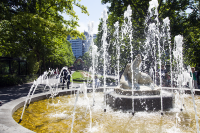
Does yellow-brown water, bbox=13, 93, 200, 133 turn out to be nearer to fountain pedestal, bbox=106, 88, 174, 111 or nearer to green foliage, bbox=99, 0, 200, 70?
fountain pedestal, bbox=106, 88, 174, 111

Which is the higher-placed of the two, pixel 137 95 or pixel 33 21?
pixel 33 21

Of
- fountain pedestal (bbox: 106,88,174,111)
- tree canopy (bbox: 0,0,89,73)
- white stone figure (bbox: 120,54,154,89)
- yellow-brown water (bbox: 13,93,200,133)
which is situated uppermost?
tree canopy (bbox: 0,0,89,73)

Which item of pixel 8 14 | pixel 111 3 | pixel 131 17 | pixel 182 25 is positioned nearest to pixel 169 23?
pixel 182 25

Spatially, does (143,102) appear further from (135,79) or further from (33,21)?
(33,21)

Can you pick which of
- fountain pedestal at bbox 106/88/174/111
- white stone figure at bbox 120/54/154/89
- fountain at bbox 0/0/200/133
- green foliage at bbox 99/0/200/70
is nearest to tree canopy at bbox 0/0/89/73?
green foliage at bbox 99/0/200/70

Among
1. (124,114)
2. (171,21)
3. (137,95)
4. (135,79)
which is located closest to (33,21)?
(135,79)

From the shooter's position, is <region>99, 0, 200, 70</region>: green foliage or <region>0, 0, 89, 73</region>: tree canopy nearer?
<region>0, 0, 89, 73</region>: tree canopy

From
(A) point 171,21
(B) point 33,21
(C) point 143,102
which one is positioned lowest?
(C) point 143,102

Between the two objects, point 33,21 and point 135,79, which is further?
point 33,21

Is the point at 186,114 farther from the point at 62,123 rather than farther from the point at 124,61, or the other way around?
the point at 124,61

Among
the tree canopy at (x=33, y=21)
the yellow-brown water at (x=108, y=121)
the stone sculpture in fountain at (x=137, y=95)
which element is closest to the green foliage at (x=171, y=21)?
the tree canopy at (x=33, y=21)

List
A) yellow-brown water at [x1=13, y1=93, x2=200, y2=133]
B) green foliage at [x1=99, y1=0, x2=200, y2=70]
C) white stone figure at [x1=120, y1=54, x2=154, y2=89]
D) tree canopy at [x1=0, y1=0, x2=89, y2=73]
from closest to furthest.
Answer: yellow-brown water at [x1=13, y1=93, x2=200, y2=133] < white stone figure at [x1=120, y1=54, x2=154, y2=89] < tree canopy at [x1=0, y1=0, x2=89, y2=73] < green foliage at [x1=99, y1=0, x2=200, y2=70]

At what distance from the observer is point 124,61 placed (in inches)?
705

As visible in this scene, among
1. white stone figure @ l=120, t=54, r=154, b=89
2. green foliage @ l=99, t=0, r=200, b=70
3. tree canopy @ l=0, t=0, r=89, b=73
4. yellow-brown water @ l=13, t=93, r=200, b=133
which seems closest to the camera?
yellow-brown water @ l=13, t=93, r=200, b=133
